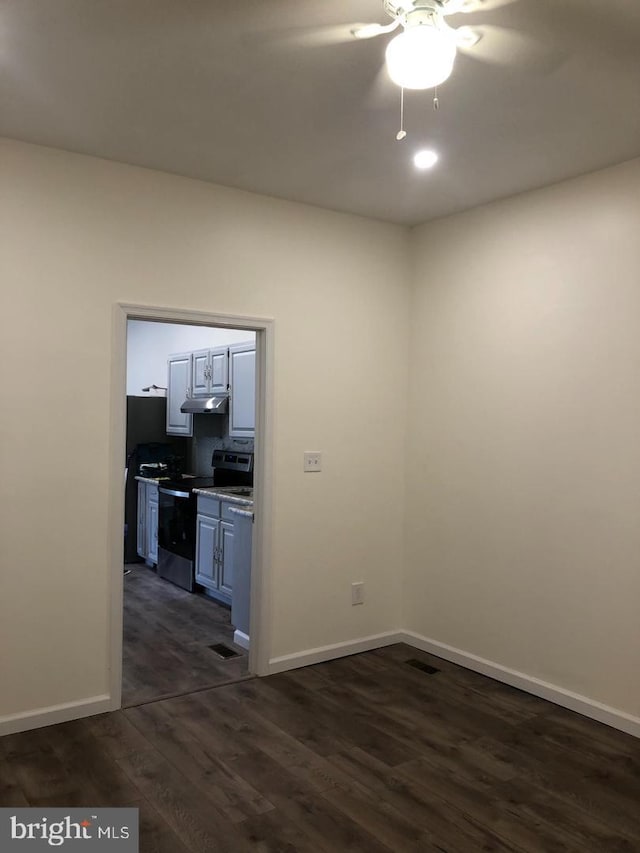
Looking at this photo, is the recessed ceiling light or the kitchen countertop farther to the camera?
the kitchen countertop

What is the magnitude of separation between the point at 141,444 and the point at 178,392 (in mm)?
725

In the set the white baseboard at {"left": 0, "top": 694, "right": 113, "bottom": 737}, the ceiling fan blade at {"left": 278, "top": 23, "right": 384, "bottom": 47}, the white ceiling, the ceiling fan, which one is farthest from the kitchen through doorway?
the ceiling fan

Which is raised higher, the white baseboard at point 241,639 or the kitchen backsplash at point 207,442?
the kitchen backsplash at point 207,442

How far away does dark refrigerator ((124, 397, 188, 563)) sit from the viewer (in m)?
6.66

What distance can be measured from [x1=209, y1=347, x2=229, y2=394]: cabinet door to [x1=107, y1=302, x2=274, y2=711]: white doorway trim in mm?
1781

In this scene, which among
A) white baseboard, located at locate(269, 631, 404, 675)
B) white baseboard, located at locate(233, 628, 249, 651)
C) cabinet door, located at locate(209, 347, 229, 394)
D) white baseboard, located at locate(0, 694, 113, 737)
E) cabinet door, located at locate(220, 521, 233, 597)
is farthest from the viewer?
cabinet door, located at locate(209, 347, 229, 394)

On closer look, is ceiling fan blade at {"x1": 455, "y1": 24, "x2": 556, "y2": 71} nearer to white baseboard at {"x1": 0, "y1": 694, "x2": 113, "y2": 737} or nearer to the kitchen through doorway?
the kitchen through doorway

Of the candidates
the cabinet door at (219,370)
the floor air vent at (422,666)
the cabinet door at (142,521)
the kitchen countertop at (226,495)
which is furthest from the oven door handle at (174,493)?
the floor air vent at (422,666)

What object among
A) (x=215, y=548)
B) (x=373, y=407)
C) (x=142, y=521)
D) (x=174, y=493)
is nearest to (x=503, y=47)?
(x=373, y=407)

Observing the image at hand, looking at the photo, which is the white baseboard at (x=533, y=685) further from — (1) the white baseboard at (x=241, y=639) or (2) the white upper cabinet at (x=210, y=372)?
(2) the white upper cabinet at (x=210, y=372)

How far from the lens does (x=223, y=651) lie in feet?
13.9

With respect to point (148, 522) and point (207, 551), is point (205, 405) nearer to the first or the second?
point (207, 551)

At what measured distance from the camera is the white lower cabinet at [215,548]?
16.7ft
